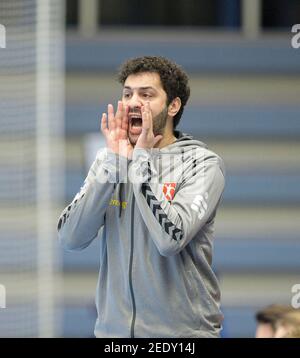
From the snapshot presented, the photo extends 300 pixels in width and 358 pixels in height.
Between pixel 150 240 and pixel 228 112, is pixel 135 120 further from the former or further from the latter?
pixel 228 112

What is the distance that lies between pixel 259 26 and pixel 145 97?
3513 mm

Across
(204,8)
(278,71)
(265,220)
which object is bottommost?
(265,220)

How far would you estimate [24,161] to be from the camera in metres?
4.39

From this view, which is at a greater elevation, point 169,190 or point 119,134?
point 119,134

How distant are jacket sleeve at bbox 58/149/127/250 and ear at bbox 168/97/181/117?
0.24 m

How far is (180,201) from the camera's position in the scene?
2.59m

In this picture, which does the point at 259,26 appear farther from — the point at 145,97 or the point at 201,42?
the point at 145,97

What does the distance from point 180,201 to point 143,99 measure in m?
0.31
